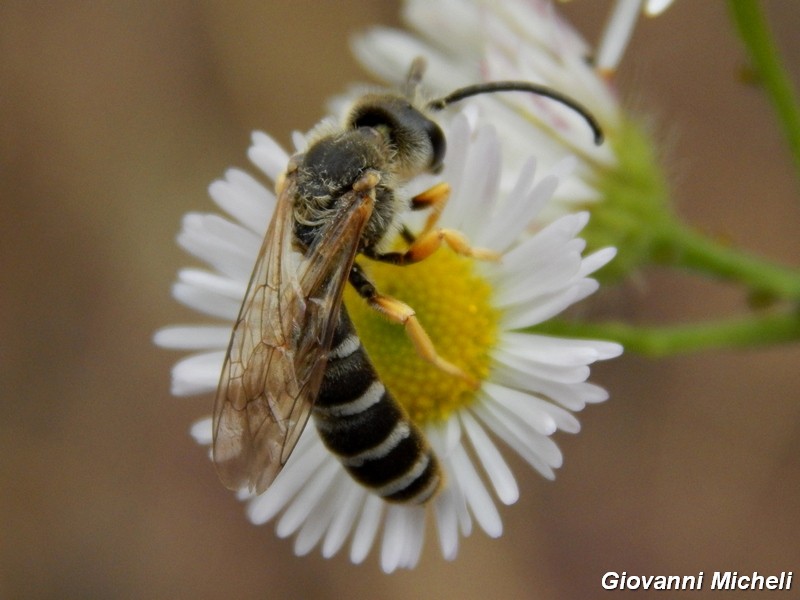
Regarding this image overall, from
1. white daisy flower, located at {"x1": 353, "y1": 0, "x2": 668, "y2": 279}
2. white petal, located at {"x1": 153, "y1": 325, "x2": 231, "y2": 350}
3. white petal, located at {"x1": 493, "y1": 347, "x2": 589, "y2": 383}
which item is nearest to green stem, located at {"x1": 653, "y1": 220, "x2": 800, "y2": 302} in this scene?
white daisy flower, located at {"x1": 353, "y1": 0, "x2": 668, "y2": 279}

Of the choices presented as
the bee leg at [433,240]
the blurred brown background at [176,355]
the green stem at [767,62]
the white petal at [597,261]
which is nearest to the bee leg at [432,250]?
the bee leg at [433,240]

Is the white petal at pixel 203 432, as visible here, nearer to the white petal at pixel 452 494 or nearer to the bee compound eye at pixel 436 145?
the white petal at pixel 452 494

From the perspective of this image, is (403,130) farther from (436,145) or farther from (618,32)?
(618,32)

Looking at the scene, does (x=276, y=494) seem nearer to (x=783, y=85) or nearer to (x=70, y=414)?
(x=783, y=85)

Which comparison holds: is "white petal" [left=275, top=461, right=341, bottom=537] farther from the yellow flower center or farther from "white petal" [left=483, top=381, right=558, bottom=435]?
"white petal" [left=483, top=381, right=558, bottom=435]

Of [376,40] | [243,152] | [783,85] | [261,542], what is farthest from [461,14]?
[261,542]
